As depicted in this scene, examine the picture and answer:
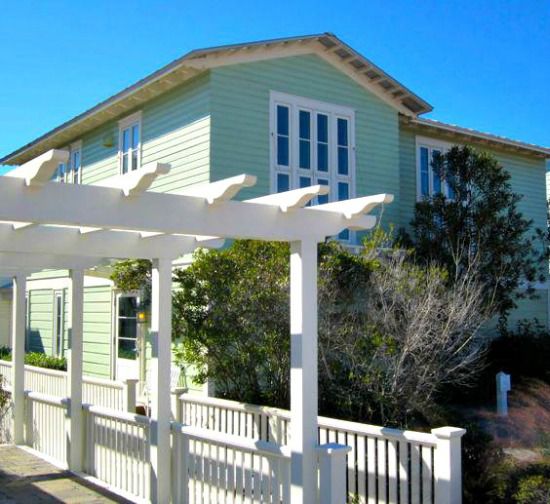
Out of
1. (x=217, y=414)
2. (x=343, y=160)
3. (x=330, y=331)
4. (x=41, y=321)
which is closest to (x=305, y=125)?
(x=343, y=160)

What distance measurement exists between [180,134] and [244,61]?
5.39 feet

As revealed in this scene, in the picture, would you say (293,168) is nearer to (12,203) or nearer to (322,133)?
(322,133)

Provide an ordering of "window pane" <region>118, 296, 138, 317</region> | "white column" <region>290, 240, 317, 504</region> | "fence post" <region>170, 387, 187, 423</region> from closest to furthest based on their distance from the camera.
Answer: "white column" <region>290, 240, 317, 504</region>
"fence post" <region>170, 387, 187, 423</region>
"window pane" <region>118, 296, 138, 317</region>

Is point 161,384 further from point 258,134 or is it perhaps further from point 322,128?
point 322,128

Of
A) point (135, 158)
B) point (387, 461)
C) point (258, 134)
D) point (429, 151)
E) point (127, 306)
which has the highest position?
point (429, 151)

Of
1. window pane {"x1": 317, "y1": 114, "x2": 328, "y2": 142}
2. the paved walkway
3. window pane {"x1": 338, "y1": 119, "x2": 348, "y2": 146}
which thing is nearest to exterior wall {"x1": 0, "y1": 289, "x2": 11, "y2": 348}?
window pane {"x1": 317, "y1": 114, "x2": 328, "y2": 142}

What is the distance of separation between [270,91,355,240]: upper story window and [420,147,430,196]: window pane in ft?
8.40

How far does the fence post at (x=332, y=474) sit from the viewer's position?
4.96m

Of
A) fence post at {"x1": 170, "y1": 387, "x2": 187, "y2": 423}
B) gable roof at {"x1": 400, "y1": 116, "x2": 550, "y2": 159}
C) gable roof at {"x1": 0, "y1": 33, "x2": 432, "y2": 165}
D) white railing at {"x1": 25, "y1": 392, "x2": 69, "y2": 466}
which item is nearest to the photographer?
white railing at {"x1": 25, "y1": 392, "x2": 69, "y2": 466}

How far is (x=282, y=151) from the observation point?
12.1 m

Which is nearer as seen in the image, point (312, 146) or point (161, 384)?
point (161, 384)

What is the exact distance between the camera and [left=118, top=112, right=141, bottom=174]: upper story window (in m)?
13.0

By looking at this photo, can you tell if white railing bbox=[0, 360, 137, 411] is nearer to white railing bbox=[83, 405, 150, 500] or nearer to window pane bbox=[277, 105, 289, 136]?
white railing bbox=[83, 405, 150, 500]

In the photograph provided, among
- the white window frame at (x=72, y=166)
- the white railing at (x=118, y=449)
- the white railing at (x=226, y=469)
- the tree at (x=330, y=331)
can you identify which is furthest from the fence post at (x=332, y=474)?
the white window frame at (x=72, y=166)
